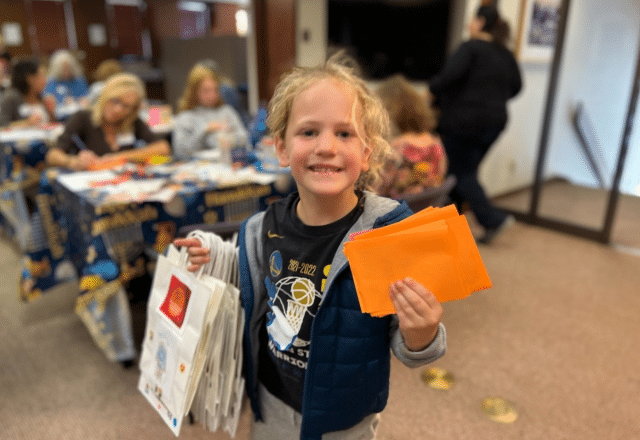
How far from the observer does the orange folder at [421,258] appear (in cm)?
66

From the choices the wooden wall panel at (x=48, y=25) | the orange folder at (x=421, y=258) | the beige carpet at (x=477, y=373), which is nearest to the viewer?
the orange folder at (x=421, y=258)

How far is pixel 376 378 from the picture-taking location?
88 cm

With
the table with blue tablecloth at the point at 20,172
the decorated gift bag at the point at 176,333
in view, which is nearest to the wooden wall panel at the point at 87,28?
the table with blue tablecloth at the point at 20,172

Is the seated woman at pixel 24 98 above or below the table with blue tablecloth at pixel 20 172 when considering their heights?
above

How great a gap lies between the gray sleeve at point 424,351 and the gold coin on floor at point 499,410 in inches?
46.0

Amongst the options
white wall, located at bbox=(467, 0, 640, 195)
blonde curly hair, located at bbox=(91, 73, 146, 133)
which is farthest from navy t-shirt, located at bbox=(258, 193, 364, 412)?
white wall, located at bbox=(467, 0, 640, 195)

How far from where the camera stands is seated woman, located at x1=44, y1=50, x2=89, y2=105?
4461mm

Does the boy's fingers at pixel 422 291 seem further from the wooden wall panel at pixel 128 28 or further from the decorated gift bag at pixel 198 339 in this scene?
the wooden wall panel at pixel 128 28

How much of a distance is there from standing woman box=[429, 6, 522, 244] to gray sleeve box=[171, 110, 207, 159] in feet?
5.25

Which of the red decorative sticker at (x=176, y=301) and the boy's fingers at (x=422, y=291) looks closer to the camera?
the boy's fingers at (x=422, y=291)

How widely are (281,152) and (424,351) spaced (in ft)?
1.48

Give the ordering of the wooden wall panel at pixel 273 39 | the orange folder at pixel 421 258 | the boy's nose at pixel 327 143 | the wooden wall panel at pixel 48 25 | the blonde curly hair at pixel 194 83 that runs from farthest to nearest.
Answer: the wooden wall panel at pixel 48 25
the wooden wall panel at pixel 273 39
the blonde curly hair at pixel 194 83
the boy's nose at pixel 327 143
the orange folder at pixel 421 258

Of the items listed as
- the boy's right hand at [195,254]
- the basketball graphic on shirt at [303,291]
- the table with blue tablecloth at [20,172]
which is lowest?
the table with blue tablecloth at [20,172]

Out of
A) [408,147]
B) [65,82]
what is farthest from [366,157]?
[65,82]
